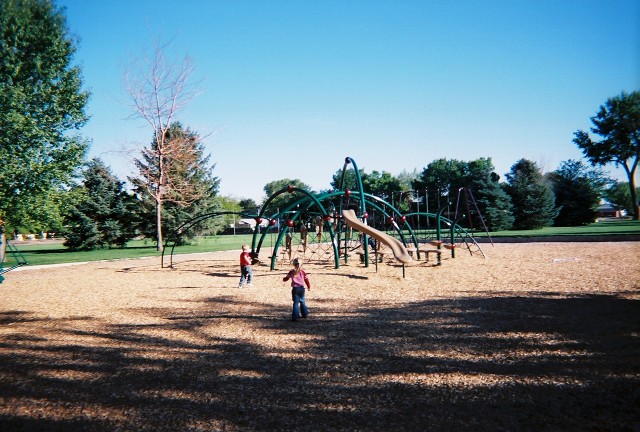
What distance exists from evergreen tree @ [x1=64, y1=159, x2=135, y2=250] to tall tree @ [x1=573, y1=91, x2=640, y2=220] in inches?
2723

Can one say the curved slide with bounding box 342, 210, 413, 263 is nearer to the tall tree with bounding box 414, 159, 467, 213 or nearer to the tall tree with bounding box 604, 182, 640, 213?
the tall tree with bounding box 414, 159, 467, 213

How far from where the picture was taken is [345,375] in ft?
15.4

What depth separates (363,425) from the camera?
346 centimetres

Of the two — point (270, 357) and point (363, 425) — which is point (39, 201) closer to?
point (270, 357)

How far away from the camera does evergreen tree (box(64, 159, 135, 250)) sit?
3572cm

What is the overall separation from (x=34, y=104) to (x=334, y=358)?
30.1 meters

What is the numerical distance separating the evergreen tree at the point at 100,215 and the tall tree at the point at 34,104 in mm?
9706

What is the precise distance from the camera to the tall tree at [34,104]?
76.3ft

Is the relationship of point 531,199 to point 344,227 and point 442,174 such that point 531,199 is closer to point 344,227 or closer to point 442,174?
point 442,174

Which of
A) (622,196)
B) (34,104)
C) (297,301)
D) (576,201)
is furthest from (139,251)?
(622,196)

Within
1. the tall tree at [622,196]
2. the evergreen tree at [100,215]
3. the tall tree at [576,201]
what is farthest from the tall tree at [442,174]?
the tall tree at [622,196]

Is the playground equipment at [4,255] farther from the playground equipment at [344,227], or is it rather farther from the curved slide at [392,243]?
the curved slide at [392,243]

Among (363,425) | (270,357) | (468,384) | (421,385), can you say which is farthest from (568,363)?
(270,357)

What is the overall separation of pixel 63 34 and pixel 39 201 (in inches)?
488
